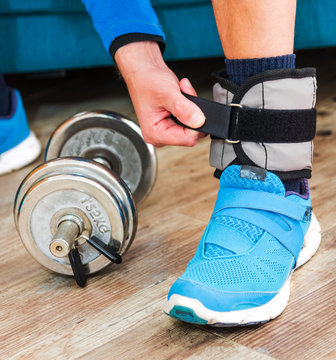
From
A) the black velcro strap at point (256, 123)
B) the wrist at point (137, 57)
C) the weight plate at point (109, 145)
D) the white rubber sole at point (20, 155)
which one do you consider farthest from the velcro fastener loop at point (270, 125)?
the white rubber sole at point (20, 155)

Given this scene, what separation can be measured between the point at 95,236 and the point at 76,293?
0.28 ft

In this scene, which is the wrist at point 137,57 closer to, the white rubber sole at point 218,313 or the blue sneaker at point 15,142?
the white rubber sole at point 218,313

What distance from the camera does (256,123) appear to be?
72cm

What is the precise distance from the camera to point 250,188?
29.2 inches

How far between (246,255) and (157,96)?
259 millimetres

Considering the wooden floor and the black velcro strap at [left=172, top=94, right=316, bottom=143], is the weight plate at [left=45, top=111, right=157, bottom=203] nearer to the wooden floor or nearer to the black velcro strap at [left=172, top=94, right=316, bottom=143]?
the wooden floor

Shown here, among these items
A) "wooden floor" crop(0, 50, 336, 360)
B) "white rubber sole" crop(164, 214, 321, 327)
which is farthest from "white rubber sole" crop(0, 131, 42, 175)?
"white rubber sole" crop(164, 214, 321, 327)

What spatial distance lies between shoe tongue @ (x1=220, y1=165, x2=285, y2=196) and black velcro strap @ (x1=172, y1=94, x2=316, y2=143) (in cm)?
4

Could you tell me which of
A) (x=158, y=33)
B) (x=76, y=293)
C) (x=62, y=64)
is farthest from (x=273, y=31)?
(x=62, y=64)

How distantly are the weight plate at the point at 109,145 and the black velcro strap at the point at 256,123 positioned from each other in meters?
0.26

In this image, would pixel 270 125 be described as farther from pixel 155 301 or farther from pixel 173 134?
pixel 155 301

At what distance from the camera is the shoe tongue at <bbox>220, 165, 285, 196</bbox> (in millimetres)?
729

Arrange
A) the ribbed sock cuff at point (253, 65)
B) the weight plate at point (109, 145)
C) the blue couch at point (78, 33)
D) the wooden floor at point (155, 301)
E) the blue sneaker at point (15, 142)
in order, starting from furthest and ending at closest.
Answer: the blue couch at point (78, 33), the blue sneaker at point (15, 142), the weight plate at point (109, 145), the ribbed sock cuff at point (253, 65), the wooden floor at point (155, 301)

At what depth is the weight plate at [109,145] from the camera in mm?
974
